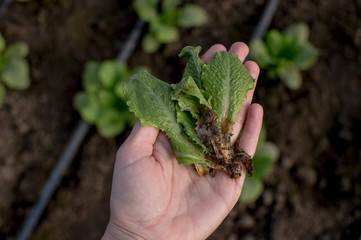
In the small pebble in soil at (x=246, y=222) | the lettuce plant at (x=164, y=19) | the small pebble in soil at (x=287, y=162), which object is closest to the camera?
the small pebble in soil at (x=246, y=222)

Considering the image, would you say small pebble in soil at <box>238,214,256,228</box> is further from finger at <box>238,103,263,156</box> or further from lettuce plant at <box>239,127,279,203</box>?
finger at <box>238,103,263,156</box>

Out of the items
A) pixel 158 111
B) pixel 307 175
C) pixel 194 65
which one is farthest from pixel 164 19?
pixel 307 175

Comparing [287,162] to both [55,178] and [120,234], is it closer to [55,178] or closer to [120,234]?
[120,234]

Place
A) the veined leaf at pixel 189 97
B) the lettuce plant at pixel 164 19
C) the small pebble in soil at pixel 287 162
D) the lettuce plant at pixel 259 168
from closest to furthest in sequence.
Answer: the veined leaf at pixel 189 97 → the lettuce plant at pixel 259 168 → the small pebble in soil at pixel 287 162 → the lettuce plant at pixel 164 19

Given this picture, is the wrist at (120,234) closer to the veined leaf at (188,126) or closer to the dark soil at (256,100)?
the veined leaf at (188,126)

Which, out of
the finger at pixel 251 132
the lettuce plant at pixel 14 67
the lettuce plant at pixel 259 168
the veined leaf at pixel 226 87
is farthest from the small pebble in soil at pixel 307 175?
the lettuce plant at pixel 14 67
